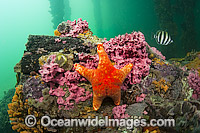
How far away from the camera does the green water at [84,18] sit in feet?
76.9

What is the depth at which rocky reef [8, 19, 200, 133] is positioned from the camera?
2811 mm

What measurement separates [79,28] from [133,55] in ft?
8.89

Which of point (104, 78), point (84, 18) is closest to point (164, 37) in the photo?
point (104, 78)

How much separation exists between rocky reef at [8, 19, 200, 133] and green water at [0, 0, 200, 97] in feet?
52.6

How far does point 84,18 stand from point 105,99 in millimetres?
194845

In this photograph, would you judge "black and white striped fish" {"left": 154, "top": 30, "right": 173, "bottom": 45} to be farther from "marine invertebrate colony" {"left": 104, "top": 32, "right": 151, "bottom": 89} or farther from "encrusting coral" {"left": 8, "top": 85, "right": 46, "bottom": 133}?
"encrusting coral" {"left": 8, "top": 85, "right": 46, "bottom": 133}

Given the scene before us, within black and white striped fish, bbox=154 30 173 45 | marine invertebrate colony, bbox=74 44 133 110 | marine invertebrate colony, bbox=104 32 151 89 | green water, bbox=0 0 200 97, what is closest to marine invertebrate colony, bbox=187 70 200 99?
marine invertebrate colony, bbox=104 32 151 89

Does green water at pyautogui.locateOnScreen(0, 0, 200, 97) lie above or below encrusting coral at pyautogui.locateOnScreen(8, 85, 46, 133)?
above

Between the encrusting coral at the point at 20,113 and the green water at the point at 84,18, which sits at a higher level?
the green water at the point at 84,18

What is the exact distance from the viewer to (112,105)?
3.12 meters

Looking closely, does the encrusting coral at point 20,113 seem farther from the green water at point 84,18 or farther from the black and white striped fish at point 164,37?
the green water at point 84,18

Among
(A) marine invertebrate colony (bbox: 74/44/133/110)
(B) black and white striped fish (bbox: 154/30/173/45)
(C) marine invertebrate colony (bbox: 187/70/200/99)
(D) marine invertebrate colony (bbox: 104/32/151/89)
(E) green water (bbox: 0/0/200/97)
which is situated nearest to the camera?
(A) marine invertebrate colony (bbox: 74/44/133/110)

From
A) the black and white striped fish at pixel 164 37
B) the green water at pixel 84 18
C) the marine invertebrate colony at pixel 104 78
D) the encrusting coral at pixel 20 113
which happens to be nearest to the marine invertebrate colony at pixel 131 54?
the marine invertebrate colony at pixel 104 78

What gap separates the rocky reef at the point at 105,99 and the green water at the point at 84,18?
16.0 meters
